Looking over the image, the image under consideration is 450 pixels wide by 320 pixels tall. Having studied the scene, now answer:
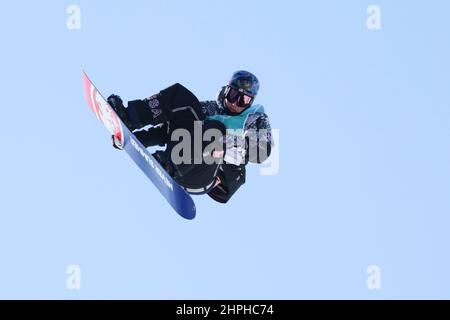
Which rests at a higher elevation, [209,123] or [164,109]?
[164,109]

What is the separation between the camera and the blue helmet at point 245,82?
1747 centimetres

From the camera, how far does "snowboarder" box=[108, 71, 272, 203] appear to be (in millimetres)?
16734

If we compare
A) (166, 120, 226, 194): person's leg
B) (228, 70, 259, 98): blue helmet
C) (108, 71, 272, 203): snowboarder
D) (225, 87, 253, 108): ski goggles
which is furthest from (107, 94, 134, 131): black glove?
(228, 70, 259, 98): blue helmet

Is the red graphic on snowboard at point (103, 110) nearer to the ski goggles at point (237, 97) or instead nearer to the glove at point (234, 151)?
the glove at point (234, 151)

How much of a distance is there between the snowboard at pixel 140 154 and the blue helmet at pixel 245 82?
209 centimetres

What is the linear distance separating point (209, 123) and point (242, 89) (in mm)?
1211

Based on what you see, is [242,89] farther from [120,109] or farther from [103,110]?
[103,110]

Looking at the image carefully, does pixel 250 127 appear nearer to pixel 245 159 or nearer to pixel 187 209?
pixel 245 159

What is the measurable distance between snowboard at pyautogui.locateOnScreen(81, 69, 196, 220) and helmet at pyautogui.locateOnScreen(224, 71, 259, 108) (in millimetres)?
1931

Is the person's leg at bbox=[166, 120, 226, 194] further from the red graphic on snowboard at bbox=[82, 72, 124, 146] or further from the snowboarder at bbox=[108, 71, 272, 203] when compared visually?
the red graphic on snowboard at bbox=[82, 72, 124, 146]

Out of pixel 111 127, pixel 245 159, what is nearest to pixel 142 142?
pixel 111 127

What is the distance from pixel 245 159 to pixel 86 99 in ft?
9.53

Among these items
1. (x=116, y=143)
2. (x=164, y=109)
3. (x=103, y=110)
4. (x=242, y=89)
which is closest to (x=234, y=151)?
(x=242, y=89)

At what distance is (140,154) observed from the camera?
1623 cm
